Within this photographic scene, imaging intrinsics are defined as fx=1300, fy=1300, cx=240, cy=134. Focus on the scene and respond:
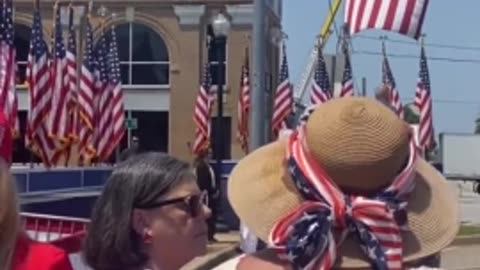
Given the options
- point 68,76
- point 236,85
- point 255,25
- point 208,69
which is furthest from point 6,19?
point 236,85

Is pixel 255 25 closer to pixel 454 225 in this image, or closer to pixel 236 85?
pixel 454 225

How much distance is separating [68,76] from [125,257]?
1001 inches

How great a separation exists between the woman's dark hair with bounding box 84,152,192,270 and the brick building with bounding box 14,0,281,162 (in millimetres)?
50334

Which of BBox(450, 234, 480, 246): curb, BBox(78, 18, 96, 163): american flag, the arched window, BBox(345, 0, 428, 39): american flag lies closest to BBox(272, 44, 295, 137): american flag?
BBox(78, 18, 96, 163): american flag

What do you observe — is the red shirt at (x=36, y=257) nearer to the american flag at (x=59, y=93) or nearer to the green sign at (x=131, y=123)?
the american flag at (x=59, y=93)

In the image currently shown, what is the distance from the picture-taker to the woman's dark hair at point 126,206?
12.7ft

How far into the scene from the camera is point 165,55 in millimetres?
56688

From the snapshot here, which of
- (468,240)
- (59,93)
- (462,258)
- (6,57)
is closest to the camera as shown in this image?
(462,258)

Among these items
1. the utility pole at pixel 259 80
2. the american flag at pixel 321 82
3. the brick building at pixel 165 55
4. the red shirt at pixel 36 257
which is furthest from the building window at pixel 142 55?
the red shirt at pixel 36 257

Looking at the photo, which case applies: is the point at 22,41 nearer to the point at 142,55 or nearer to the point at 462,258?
the point at 142,55

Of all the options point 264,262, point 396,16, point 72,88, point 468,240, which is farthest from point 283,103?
point 264,262

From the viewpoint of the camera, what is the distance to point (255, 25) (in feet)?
46.3

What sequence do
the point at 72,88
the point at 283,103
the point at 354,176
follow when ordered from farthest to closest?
the point at 283,103, the point at 72,88, the point at 354,176

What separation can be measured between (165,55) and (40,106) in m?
30.3
